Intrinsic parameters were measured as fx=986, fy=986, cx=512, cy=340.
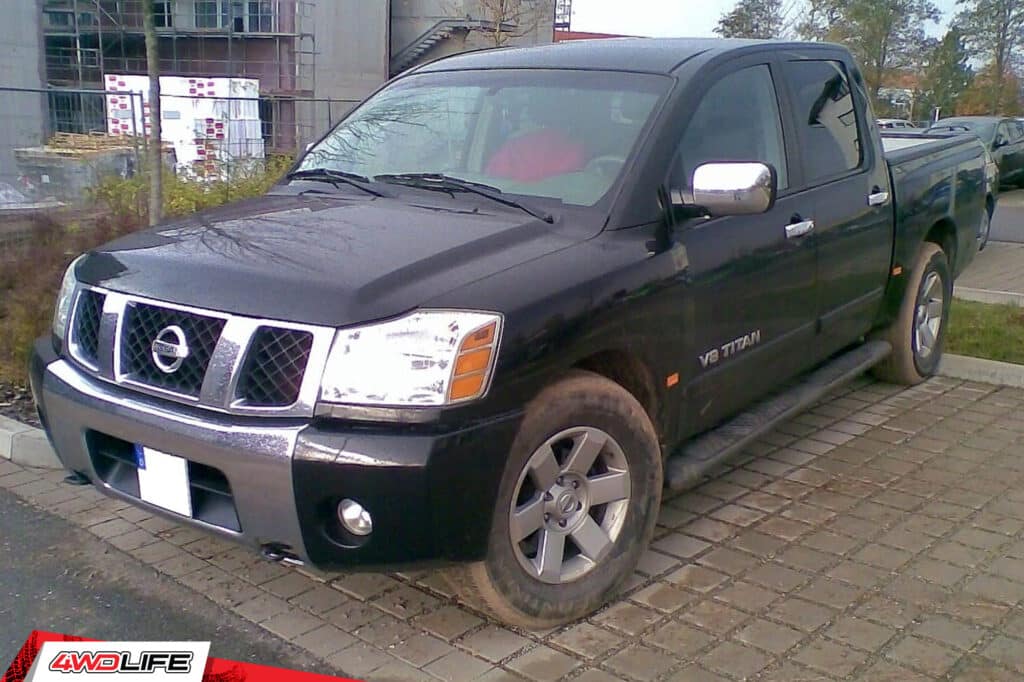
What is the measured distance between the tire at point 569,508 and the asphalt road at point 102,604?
0.63 meters

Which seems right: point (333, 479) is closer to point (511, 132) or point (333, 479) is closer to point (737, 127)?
point (511, 132)

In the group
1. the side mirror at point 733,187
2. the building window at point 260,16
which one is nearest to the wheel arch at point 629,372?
the side mirror at point 733,187

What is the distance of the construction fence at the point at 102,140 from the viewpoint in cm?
869

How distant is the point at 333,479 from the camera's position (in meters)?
2.69

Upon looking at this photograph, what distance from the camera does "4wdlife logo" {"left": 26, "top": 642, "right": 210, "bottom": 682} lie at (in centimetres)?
300

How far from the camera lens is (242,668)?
307 centimetres

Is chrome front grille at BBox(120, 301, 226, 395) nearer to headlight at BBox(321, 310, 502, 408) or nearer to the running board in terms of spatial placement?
headlight at BBox(321, 310, 502, 408)

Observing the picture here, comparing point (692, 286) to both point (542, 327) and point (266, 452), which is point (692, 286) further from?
point (266, 452)

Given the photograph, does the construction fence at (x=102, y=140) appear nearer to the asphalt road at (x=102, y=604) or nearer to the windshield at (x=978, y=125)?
the asphalt road at (x=102, y=604)

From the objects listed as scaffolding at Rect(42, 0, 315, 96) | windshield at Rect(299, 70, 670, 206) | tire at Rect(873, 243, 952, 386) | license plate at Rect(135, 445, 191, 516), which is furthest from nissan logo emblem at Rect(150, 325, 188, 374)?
scaffolding at Rect(42, 0, 315, 96)

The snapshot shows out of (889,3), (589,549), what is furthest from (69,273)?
(889,3)

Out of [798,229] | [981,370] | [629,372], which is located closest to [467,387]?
[629,372]

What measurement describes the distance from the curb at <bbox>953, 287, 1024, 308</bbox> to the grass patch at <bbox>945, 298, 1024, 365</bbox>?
0.21m

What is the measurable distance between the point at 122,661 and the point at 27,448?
2121 millimetres
